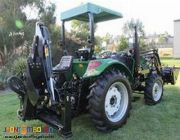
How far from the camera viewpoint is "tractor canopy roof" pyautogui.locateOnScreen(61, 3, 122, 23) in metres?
4.10

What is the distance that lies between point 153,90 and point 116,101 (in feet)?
5.41

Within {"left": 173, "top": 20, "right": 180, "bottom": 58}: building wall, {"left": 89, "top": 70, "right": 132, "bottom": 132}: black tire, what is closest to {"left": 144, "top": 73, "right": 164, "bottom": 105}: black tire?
{"left": 89, "top": 70, "right": 132, "bottom": 132}: black tire

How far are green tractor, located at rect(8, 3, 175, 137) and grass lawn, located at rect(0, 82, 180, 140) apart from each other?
19 cm

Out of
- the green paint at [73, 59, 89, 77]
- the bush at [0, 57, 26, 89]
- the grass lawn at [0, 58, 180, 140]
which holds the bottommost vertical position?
the grass lawn at [0, 58, 180, 140]

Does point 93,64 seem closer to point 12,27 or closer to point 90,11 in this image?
point 90,11

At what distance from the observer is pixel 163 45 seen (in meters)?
44.3

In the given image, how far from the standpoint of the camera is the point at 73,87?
4.14 metres

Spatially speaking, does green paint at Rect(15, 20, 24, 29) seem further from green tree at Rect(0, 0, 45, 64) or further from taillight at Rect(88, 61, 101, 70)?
taillight at Rect(88, 61, 101, 70)

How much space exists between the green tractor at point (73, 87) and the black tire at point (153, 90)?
0.88 m

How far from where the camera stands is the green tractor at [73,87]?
3598mm

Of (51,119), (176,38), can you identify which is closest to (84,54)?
(51,119)

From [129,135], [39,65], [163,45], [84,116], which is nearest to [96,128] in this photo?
[129,135]

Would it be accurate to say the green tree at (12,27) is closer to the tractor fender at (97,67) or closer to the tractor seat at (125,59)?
the tractor seat at (125,59)

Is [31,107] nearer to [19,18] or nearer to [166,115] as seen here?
[166,115]
